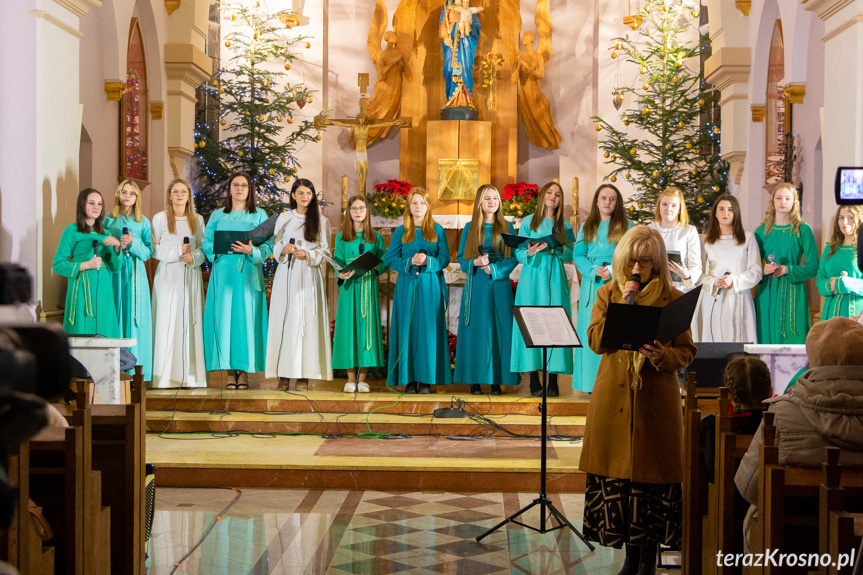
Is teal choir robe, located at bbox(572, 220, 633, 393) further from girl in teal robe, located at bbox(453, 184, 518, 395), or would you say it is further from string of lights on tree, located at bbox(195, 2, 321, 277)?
string of lights on tree, located at bbox(195, 2, 321, 277)

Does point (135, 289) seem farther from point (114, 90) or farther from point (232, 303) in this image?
point (114, 90)

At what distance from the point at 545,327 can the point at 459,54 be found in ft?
26.8

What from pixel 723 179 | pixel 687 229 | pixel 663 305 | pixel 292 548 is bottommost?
pixel 292 548

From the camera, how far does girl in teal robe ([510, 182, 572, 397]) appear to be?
810 cm

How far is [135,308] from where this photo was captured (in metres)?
8.16

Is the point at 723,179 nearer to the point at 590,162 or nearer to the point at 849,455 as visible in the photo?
the point at 590,162

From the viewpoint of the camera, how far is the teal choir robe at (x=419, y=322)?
27.3 ft

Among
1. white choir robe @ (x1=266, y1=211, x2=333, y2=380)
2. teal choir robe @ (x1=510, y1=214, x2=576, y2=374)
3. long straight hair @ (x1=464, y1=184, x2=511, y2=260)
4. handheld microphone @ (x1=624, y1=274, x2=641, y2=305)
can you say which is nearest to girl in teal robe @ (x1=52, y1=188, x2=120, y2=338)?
white choir robe @ (x1=266, y1=211, x2=333, y2=380)

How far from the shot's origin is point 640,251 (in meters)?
4.21

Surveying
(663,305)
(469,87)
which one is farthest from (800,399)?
(469,87)

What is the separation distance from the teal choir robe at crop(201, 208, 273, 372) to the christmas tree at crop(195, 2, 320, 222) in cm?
302

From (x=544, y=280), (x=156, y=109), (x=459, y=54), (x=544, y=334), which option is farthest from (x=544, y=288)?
(x=156, y=109)

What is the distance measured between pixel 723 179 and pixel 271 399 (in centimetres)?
615

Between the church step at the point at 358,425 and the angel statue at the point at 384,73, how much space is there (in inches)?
238
